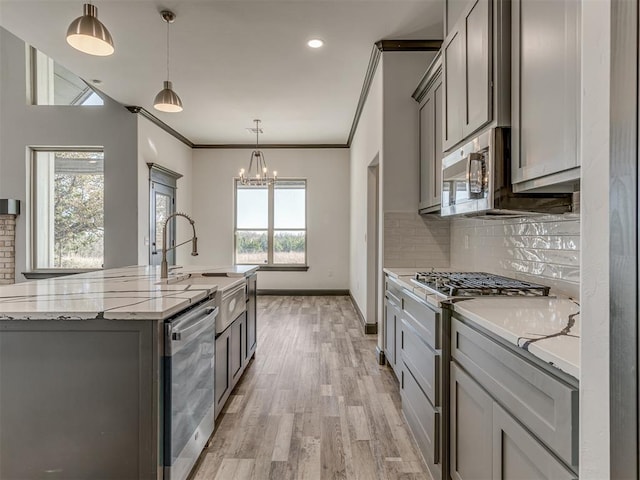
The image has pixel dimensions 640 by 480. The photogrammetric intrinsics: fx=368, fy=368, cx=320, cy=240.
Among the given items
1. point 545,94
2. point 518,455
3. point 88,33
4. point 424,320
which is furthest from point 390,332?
point 88,33

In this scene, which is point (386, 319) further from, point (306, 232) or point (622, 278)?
point (306, 232)

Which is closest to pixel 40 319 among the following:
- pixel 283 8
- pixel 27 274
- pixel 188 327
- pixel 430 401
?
pixel 188 327

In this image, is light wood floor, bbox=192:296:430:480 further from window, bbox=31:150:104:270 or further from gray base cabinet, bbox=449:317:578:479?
window, bbox=31:150:104:270

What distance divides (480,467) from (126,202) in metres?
5.26

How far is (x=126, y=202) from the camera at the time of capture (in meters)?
5.18

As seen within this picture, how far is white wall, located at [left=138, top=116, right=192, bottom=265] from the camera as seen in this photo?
17.4ft

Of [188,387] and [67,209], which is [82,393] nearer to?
[188,387]

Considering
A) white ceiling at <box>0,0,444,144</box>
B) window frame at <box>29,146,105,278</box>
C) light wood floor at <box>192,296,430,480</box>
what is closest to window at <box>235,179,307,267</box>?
white ceiling at <box>0,0,444,144</box>

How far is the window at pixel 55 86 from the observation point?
529cm

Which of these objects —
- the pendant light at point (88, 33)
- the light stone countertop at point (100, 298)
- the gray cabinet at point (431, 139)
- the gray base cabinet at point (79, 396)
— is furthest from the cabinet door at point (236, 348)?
the pendant light at point (88, 33)

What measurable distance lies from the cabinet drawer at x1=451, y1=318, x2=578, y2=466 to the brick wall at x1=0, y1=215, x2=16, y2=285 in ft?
20.3

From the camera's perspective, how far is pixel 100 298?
5.64 ft

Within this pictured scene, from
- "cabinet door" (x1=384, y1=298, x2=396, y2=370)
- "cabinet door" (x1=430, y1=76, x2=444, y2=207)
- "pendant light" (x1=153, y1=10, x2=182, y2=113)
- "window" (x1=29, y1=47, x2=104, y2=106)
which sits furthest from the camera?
"window" (x1=29, y1=47, x2=104, y2=106)

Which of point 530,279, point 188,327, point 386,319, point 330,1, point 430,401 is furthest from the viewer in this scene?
point 386,319
